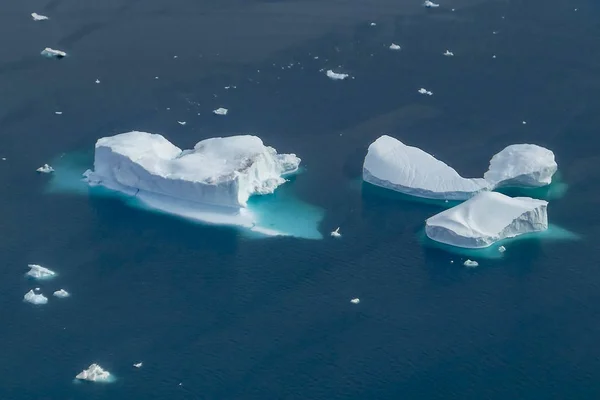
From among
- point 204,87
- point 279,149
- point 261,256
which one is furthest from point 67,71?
point 261,256

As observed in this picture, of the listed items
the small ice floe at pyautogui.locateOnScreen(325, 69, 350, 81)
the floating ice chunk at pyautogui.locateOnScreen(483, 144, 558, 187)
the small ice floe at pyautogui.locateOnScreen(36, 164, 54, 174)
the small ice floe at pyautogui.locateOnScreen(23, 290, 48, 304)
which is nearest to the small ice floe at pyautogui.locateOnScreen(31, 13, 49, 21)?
the small ice floe at pyautogui.locateOnScreen(36, 164, 54, 174)

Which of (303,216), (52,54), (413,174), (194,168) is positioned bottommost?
(52,54)

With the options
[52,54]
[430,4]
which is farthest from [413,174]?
[52,54]

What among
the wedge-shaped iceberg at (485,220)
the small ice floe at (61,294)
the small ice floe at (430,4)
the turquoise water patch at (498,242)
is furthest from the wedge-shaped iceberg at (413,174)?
the small ice floe at (430,4)

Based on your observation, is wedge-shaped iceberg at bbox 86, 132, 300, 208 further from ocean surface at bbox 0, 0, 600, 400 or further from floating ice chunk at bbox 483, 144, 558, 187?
floating ice chunk at bbox 483, 144, 558, 187

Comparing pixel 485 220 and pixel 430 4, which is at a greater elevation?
pixel 430 4

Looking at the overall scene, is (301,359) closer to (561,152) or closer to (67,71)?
(561,152)

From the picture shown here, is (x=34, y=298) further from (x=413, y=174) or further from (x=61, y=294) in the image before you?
(x=413, y=174)
